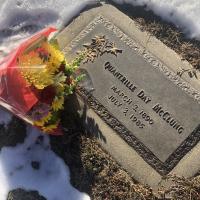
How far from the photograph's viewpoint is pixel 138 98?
11.3 ft

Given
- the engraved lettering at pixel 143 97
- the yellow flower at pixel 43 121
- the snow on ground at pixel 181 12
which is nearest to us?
the yellow flower at pixel 43 121

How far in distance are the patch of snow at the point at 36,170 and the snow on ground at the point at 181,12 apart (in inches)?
55.0

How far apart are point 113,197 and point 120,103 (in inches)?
28.4

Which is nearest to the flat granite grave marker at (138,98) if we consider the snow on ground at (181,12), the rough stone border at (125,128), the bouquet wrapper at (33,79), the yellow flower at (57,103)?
the rough stone border at (125,128)

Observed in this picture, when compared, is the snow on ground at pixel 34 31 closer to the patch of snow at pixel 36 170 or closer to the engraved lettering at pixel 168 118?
the patch of snow at pixel 36 170

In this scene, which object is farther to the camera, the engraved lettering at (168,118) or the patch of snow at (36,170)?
the patch of snow at (36,170)

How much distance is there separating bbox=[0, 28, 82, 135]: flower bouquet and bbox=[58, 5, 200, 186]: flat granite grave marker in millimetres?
392

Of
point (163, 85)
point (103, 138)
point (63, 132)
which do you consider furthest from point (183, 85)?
point (63, 132)

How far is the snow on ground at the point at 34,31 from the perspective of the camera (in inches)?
136

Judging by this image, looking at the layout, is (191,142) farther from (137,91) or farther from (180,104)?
(137,91)

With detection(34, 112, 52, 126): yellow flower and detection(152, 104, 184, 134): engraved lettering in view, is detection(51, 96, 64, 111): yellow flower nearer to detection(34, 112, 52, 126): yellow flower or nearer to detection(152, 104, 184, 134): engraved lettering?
detection(34, 112, 52, 126): yellow flower

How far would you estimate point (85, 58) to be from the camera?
359 cm

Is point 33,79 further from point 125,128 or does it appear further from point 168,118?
point 168,118

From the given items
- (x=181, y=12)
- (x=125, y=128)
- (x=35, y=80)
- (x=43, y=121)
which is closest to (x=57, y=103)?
(x=43, y=121)
